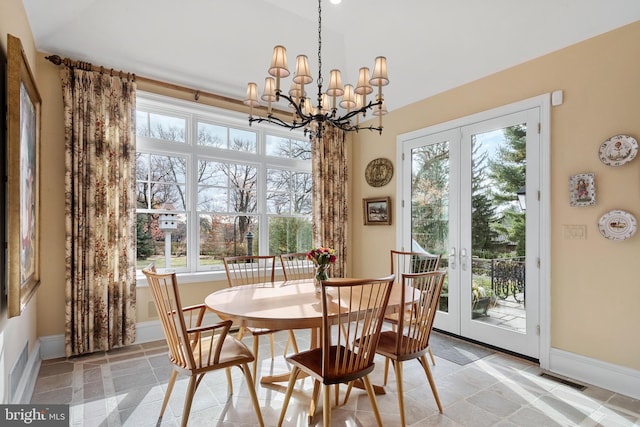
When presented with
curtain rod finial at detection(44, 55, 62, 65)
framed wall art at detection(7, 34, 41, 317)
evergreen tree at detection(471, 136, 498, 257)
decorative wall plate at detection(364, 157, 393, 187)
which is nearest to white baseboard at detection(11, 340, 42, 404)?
framed wall art at detection(7, 34, 41, 317)

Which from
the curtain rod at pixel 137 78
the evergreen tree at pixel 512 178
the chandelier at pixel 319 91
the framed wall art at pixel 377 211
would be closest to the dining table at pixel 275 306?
the chandelier at pixel 319 91

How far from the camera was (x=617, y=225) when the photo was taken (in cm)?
269

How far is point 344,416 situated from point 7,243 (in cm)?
220

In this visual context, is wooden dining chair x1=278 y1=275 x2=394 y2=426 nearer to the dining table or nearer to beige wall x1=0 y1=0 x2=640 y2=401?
the dining table

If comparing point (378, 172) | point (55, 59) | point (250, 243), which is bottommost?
point (250, 243)

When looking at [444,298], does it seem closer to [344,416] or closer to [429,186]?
[429,186]

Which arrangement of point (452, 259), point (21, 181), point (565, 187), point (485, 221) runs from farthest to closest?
point (452, 259) → point (485, 221) → point (565, 187) → point (21, 181)

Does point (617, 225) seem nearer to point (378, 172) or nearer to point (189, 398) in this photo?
point (378, 172)

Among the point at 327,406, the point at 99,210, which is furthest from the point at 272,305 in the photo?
the point at 99,210

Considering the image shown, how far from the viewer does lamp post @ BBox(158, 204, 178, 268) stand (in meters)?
3.94

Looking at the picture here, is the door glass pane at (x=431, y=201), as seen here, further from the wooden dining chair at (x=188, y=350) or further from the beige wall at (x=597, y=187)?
the wooden dining chair at (x=188, y=350)

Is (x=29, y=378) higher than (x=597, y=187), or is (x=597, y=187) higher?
(x=597, y=187)

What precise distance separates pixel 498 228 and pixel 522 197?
385 mm
